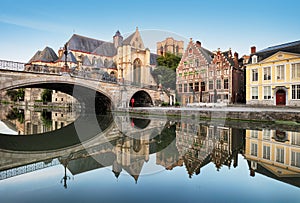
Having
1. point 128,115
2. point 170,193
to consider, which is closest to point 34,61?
point 128,115

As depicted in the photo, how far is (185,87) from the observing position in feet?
113

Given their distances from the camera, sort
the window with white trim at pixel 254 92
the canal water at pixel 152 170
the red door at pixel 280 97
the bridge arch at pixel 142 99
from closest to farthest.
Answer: the canal water at pixel 152 170, the red door at pixel 280 97, the window with white trim at pixel 254 92, the bridge arch at pixel 142 99

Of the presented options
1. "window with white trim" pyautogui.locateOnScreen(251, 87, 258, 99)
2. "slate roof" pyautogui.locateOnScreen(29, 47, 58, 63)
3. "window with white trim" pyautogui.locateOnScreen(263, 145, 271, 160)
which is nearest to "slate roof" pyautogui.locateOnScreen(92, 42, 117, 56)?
"slate roof" pyautogui.locateOnScreen(29, 47, 58, 63)

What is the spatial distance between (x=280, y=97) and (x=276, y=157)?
19.3m

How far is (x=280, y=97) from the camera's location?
23.4m

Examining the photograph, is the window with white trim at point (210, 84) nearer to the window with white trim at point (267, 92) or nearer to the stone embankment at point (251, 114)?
the window with white trim at point (267, 92)

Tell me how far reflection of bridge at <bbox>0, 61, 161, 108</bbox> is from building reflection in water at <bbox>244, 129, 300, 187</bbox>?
14.8 meters

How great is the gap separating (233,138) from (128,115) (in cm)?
1431

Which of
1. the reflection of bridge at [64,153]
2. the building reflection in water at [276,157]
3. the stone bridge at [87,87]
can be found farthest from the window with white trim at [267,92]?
the reflection of bridge at [64,153]

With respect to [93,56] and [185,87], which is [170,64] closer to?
[185,87]

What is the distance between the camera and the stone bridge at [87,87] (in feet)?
49.4

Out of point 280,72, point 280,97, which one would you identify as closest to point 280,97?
point 280,97

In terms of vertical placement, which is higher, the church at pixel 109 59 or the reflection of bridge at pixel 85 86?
the church at pixel 109 59

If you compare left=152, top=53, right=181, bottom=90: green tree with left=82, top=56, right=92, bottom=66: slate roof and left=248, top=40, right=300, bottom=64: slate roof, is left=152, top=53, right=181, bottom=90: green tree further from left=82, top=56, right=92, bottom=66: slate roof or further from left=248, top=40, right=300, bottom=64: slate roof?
left=82, top=56, right=92, bottom=66: slate roof
